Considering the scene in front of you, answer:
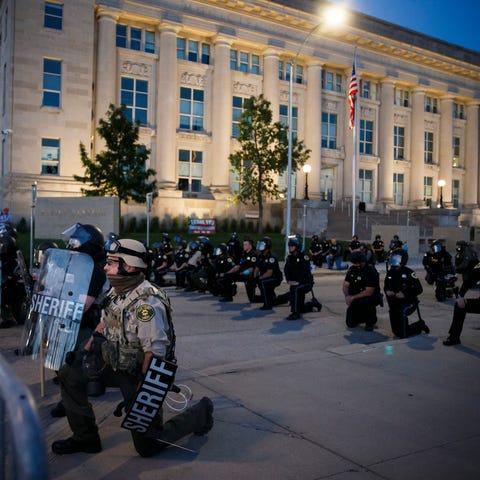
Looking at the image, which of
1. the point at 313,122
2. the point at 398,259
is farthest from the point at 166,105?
the point at 398,259

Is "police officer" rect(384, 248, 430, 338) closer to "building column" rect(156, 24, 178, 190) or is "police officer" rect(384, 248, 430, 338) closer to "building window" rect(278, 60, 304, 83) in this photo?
"building column" rect(156, 24, 178, 190)

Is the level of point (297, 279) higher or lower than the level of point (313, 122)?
lower

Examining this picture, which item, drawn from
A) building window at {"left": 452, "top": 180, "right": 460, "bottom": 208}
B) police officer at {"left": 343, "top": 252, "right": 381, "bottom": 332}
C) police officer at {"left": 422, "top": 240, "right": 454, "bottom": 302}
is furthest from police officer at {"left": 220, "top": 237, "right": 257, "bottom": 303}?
building window at {"left": 452, "top": 180, "right": 460, "bottom": 208}

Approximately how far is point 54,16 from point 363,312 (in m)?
30.4

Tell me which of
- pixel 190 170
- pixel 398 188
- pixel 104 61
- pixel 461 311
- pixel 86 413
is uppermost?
pixel 104 61

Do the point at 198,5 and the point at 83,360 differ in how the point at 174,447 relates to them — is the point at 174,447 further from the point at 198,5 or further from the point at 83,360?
the point at 198,5

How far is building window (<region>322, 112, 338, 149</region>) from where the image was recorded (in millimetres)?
44781

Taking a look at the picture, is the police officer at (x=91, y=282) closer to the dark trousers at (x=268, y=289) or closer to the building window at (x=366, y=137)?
the dark trousers at (x=268, y=289)

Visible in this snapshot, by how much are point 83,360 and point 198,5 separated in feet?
122

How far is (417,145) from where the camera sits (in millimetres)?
49188

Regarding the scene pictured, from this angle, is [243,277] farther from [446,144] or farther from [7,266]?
[446,144]

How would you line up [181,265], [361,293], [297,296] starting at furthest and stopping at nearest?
[181,265], [297,296], [361,293]

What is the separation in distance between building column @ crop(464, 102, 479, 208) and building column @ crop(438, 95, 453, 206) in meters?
3.72

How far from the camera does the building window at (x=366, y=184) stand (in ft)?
155
